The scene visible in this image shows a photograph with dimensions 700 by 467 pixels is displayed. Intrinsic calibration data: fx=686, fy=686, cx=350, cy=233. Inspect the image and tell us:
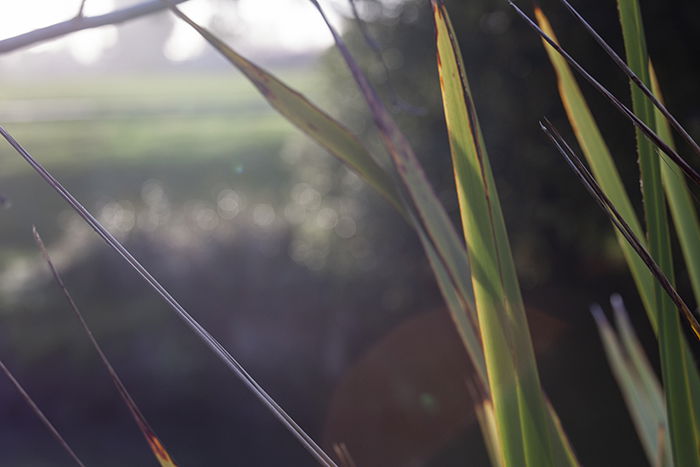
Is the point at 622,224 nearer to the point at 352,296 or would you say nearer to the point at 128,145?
the point at 352,296

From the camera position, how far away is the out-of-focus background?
4.19 meters

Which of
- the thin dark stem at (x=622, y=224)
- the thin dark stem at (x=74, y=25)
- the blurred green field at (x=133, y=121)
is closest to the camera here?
the thin dark stem at (x=622, y=224)

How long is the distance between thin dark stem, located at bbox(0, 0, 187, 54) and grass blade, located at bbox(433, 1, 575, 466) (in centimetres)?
28

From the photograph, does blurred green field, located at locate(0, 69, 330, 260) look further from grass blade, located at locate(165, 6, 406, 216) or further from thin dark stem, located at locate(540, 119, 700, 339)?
thin dark stem, located at locate(540, 119, 700, 339)

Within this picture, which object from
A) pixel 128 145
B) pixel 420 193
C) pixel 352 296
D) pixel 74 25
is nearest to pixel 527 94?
pixel 352 296

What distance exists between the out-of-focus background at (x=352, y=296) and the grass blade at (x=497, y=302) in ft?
11.7

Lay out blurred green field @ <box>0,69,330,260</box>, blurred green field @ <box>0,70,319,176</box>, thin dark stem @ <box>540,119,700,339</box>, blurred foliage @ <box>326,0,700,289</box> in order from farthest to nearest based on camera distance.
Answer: blurred green field @ <box>0,70,319,176</box> < blurred green field @ <box>0,69,330,260</box> < blurred foliage @ <box>326,0,700,289</box> < thin dark stem @ <box>540,119,700,339</box>

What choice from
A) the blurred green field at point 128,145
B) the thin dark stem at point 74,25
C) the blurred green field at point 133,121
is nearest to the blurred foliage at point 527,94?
the blurred green field at point 128,145

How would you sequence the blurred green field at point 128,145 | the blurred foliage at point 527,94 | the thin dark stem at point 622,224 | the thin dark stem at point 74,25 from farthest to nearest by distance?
the blurred green field at point 128,145 < the blurred foliage at point 527,94 < the thin dark stem at point 74,25 < the thin dark stem at point 622,224

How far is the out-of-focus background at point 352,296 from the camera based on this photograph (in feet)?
13.7

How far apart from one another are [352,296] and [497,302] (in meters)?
4.24

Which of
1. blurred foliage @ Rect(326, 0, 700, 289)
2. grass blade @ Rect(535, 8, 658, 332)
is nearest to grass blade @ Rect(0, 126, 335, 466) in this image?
grass blade @ Rect(535, 8, 658, 332)

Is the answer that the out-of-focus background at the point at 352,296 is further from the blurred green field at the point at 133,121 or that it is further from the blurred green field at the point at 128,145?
the blurred green field at the point at 133,121

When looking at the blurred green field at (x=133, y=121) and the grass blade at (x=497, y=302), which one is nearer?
the grass blade at (x=497, y=302)
